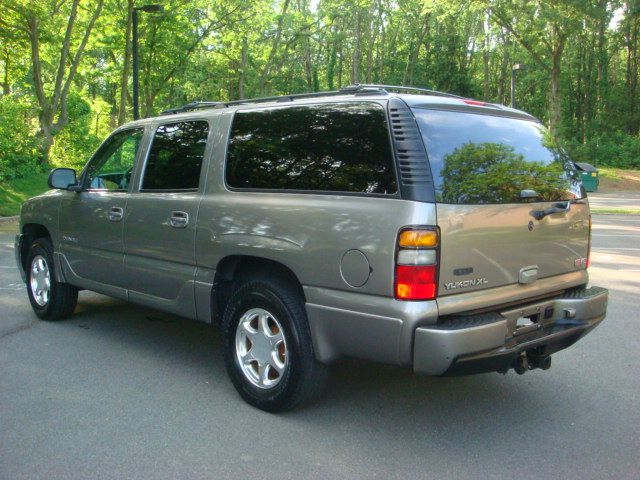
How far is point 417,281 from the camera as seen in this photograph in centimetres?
327

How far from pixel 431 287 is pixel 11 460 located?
2441 mm

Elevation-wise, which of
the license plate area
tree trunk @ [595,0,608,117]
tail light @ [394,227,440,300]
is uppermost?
tree trunk @ [595,0,608,117]

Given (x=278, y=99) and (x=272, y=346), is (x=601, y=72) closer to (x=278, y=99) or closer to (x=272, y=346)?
(x=278, y=99)

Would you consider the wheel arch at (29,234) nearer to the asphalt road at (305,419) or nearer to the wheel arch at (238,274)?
the asphalt road at (305,419)

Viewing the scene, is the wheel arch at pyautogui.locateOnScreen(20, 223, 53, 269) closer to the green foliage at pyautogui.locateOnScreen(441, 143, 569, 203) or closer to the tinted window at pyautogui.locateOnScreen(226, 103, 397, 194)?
the tinted window at pyautogui.locateOnScreen(226, 103, 397, 194)

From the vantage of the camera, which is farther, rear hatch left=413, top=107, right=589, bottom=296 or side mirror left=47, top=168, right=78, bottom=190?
side mirror left=47, top=168, right=78, bottom=190

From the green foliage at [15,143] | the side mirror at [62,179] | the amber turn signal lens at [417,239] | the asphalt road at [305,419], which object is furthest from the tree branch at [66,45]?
the amber turn signal lens at [417,239]

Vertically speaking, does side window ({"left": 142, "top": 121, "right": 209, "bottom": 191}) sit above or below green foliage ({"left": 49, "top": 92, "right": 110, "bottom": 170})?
below

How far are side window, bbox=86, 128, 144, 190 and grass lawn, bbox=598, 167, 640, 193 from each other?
3083 centimetres

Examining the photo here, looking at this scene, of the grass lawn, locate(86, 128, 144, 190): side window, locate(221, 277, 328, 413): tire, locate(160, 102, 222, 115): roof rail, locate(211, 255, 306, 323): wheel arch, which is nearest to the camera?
locate(221, 277, 328, 413): tire

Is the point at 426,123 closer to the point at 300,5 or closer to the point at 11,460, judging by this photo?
the point at 11,460

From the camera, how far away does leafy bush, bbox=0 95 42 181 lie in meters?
21.2

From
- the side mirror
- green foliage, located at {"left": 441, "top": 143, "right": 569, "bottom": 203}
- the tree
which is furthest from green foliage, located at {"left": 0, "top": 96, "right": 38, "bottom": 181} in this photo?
green foliage, located at {"left": 441, "top": 143, "right": 569, "bottom": 203}

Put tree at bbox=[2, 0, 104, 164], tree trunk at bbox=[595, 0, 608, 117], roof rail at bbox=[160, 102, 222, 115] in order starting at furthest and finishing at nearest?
tree trunk at bbox=[595, 0, 608, 117] < tree at bbox=[2, 0, 104, 164] < roof rail at bbox=[160, 102, 222, 115]
